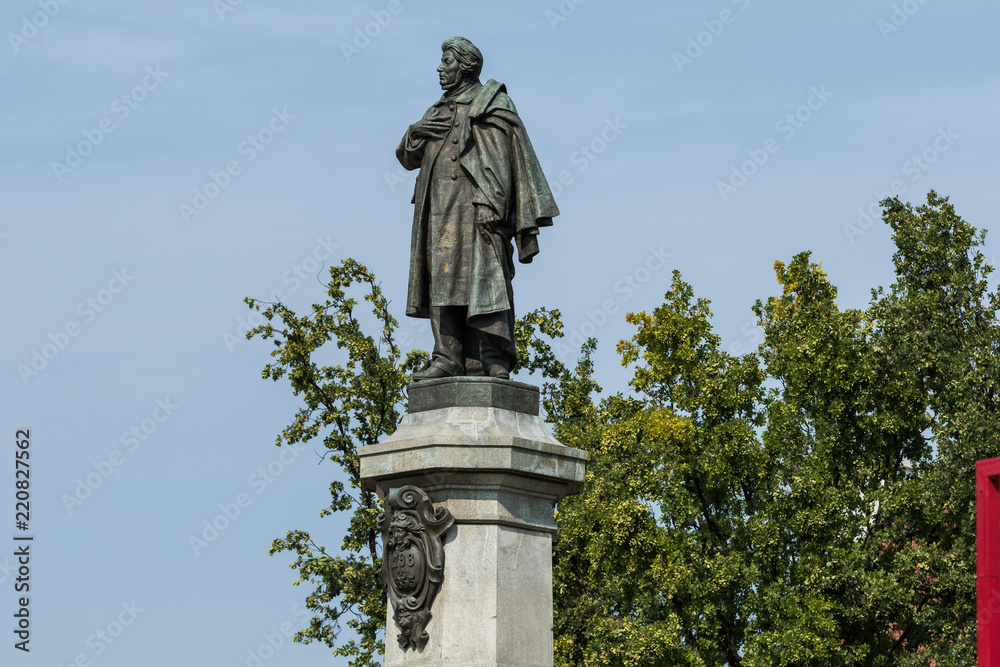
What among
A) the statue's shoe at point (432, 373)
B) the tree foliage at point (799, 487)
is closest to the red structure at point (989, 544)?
the statue's shoe at point (432, 373)

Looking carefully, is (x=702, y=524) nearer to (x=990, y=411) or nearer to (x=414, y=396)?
(x=990, y=411)

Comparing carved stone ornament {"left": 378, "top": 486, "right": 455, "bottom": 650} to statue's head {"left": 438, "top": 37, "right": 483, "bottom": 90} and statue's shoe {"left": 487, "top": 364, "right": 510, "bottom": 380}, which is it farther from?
statue's head {"left": 438, "top": 37, "right": 483, "bottom": 90}

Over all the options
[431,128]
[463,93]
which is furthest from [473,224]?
[463,93]

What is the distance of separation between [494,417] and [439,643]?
67.9 inches

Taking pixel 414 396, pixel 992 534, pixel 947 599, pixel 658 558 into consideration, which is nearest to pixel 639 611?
pixel 658 558

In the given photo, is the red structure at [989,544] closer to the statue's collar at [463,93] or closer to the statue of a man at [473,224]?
the statue of a man at [473,224]

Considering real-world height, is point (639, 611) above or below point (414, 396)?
above

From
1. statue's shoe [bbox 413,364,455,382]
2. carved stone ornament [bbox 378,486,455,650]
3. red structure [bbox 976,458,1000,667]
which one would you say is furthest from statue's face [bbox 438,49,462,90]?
red structure [bbox 976,458,1000,667]

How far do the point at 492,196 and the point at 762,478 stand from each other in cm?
2335

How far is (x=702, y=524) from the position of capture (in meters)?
36.5

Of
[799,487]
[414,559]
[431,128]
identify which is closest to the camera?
[414,559]

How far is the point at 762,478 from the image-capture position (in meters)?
35.4

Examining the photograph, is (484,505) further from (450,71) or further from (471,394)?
(450,71)

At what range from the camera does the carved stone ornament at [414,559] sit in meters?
12.3
